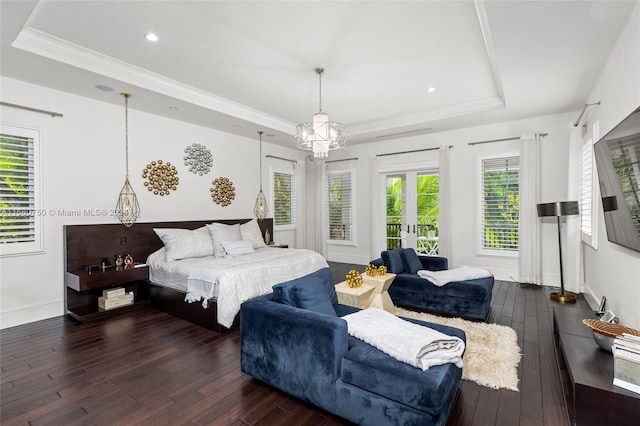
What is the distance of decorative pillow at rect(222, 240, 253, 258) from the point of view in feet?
15.2

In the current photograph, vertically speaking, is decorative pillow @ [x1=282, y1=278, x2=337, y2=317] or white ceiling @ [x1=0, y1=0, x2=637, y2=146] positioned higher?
white ceiling @ [x1=0, y1=0, x2=637, y2=146]

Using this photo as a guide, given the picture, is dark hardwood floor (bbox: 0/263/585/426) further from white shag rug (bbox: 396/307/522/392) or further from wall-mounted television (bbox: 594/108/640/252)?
wall-mounted television (bbox: 594/108/640/252)

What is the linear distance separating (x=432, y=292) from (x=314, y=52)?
320cm

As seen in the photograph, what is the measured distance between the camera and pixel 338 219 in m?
7.65

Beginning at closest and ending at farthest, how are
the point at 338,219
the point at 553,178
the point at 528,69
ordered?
the point at 528,69
the point at 553,178
the point at 338,219

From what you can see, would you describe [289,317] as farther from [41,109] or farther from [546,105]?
[546,105]

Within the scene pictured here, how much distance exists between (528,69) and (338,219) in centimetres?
497

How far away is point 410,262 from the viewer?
4449 mm

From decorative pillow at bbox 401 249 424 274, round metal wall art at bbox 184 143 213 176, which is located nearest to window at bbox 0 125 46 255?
round metal wall art at bbox 184 143 213 176

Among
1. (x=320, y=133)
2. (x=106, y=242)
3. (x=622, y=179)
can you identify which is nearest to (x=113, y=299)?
(x=106, y=242)

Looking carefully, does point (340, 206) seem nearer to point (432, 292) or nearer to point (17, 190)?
A: point (432, 292)

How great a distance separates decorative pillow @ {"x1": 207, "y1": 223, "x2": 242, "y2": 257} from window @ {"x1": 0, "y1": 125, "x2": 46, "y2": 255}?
6.78 feet

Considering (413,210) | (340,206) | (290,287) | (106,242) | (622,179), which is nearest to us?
(622,179)

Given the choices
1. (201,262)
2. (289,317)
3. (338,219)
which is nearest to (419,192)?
(338,219)
